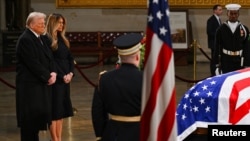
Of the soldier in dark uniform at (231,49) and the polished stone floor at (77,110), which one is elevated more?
the soldier in dark uniform at (231,49)

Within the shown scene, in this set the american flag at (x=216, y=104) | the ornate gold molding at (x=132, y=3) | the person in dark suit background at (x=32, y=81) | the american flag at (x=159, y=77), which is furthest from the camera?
the ornate gold molding at (x=132, y=3)

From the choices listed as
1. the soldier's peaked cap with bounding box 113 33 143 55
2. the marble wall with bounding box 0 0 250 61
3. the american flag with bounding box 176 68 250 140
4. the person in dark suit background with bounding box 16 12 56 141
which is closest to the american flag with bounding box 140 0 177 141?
the soldier's peaked cap with bounding box 113 33 143 55

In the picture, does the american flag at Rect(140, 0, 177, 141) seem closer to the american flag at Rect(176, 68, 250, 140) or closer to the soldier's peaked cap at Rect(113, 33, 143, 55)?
the soldier's peaked cap at Rect(113, 33, 143, 55)

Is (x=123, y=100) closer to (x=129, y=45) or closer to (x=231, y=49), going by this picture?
(x=129, y=45)

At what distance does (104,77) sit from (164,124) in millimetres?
1140

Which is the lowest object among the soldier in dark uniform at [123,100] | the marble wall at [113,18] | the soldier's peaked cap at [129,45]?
the marble wall at [113,18]

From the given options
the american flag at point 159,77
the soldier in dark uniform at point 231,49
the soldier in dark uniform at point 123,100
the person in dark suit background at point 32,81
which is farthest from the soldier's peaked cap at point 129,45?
the soldier in dark uniform at point 231,49

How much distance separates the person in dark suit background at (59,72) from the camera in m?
8.99

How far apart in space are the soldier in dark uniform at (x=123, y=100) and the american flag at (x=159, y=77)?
33.2 inches

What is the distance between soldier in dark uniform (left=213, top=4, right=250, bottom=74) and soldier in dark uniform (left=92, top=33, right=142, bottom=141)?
591 centimetres

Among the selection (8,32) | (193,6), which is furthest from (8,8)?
(193,6)

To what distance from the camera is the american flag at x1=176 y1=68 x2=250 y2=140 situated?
7.10 meters

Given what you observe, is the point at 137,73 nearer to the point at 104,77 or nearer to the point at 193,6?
the point at 104,77

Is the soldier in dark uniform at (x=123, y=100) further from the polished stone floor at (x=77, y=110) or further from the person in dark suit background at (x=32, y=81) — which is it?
the polished stone floor at (x=77, y=110)
